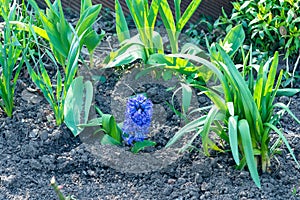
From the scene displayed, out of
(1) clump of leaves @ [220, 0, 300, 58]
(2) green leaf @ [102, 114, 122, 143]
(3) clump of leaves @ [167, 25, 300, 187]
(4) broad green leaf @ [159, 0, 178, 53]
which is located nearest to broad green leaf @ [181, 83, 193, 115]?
(3) clump of leaves @ [167, 25, 300, 187]

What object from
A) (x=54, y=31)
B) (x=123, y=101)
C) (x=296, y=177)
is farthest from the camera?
(x=123, y=101)

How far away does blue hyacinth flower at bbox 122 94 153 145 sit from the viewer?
2.14 meters

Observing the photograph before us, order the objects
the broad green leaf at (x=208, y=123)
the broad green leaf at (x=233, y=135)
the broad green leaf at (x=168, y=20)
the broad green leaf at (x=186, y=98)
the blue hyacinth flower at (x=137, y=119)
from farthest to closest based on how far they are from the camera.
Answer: the broad green leaf at (x=168, y=20), the broad green leaf at (x=186, y=98), the blue hyacinth flower at (x=137, y=119), the broad green leaf at (x=208, y=123), the broad green leaf at (x=233, y=135)

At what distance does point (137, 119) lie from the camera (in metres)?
2.16

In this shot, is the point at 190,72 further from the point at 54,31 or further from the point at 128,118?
the point at 54,31

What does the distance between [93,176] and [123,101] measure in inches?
17.2

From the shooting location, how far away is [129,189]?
2.15m

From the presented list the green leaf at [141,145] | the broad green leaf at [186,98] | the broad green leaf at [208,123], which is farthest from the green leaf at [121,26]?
the broad green leaf at [208,123]

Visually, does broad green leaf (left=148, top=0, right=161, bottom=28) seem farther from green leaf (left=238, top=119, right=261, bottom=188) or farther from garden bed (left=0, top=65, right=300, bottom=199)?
green leaf (left=238, top=119, right=261, bottom=188)

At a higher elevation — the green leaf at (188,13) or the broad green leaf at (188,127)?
the green leaf at (188,13)

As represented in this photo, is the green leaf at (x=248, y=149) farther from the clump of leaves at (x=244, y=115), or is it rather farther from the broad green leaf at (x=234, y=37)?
the broad green leaf at (x=234, y=37)

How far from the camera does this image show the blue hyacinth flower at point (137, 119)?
84.4 inches

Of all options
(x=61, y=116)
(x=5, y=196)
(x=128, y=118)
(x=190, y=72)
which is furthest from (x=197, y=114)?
(x=5, y=196)

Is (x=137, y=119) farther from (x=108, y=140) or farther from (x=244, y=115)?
(x=244, y=115)
